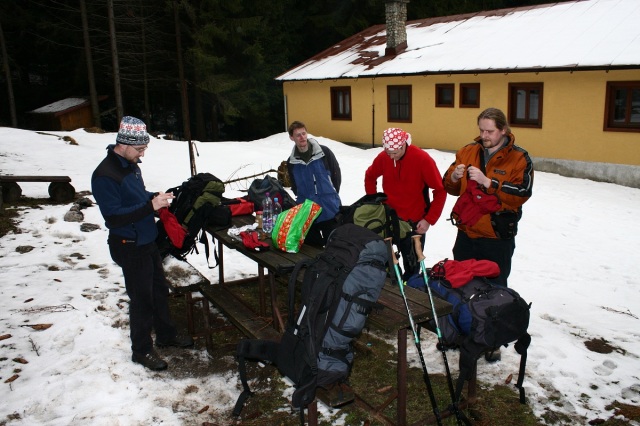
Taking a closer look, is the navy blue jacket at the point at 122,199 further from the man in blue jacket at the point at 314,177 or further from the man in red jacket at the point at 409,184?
the man in red jacket at the point at 409,184

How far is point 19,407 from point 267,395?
2.10 m

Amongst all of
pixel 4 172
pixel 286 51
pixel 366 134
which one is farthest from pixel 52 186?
pixel 286 51

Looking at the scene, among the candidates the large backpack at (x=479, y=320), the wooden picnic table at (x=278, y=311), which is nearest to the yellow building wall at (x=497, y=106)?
the wooden picnic table at (x=278, y=311)

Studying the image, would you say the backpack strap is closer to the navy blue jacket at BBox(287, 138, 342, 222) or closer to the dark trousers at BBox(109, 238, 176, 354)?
the dark trousers at BBox(109, 238, 176, 354)

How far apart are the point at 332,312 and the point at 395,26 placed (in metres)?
20.1

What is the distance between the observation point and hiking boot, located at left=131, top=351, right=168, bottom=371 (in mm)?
5137

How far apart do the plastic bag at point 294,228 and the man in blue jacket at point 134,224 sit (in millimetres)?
1098

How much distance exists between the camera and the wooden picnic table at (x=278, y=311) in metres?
3.99

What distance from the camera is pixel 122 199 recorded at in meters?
4.86

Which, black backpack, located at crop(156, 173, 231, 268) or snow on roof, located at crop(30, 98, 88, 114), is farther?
snow on roof, located at crop(30, 98, 88, 114)

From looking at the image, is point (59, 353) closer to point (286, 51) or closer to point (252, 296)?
point (252, 296)

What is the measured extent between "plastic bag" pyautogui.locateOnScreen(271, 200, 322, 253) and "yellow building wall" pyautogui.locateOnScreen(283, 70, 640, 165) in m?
12.6

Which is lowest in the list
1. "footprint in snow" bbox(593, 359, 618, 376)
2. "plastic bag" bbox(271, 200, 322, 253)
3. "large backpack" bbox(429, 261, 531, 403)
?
"footprint in snow" bbox(593, 359, 618, 376)

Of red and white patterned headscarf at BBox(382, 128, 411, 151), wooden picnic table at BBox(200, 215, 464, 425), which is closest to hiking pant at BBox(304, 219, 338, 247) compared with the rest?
wooden picnic table at BBox(200, 215, 464, 425)
